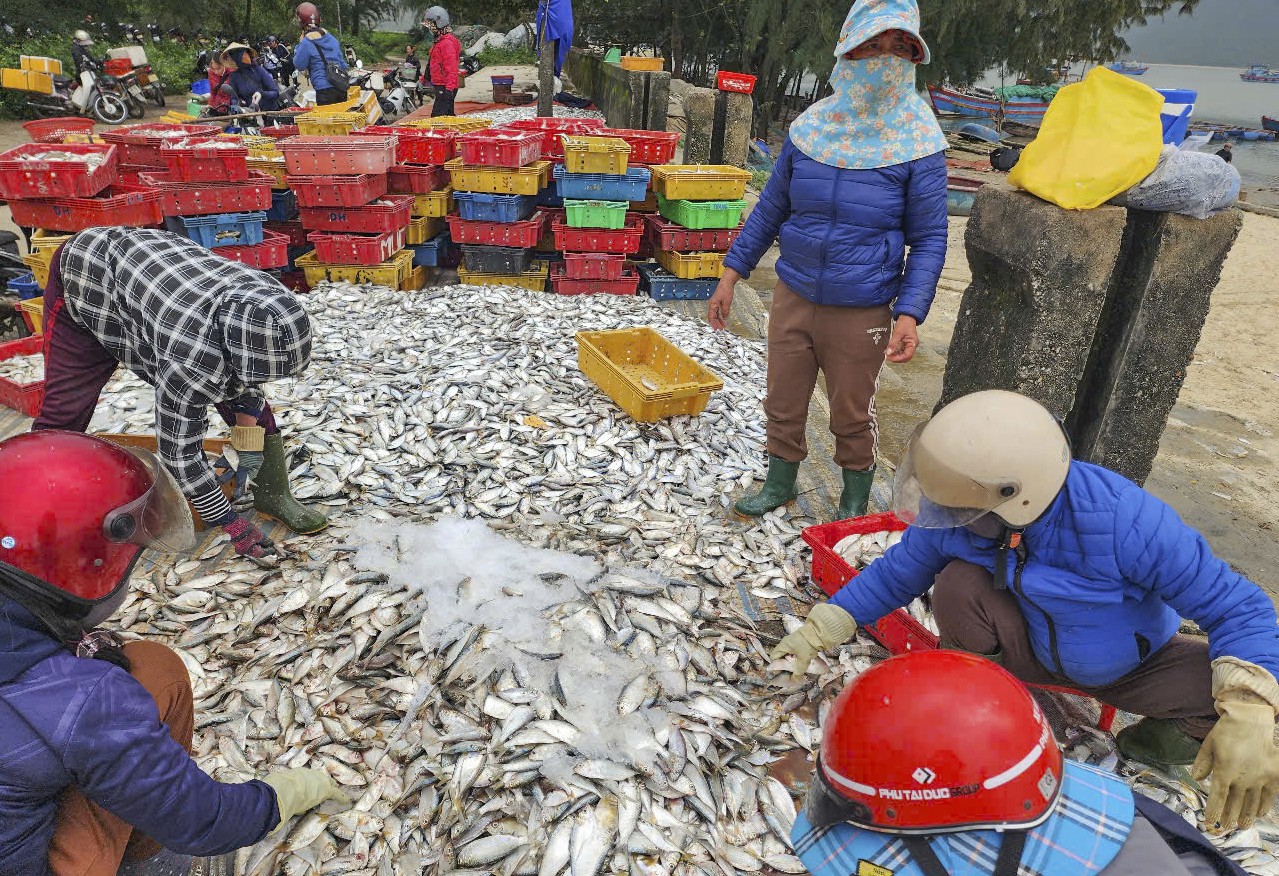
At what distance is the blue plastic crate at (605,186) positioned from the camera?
7.10 m

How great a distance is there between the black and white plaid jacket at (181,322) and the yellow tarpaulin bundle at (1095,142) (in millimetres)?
3403

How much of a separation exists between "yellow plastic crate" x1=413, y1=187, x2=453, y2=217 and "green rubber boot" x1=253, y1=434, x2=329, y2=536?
15.1 feet

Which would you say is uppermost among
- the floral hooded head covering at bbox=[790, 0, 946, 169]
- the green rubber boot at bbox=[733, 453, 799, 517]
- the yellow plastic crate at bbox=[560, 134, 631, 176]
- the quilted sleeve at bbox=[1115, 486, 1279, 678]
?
the floral hooded head covering at bbox=[790, 0, 946, 169]

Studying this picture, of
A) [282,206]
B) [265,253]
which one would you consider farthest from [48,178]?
[282,206]

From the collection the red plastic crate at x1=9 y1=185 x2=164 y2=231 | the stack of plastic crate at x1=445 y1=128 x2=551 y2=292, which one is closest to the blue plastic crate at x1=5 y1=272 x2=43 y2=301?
the red plastic crate at x1=9 y1=185 x2=164 y2=231

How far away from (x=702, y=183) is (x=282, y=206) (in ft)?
Answer: 13.1

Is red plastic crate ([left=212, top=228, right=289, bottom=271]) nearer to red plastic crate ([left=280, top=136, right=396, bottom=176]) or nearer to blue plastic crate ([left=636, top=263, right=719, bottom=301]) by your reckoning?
red plastic crate ([left=280, top=136, right=396, bottom=176])

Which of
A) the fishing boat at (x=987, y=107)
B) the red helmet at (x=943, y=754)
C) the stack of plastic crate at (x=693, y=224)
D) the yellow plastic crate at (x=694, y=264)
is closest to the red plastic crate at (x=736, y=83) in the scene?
the stack of plastic crate at (x=693, y=224)

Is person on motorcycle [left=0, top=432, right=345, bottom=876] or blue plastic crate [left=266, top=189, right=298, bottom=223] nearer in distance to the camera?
person on motorcycle [left=0, top=432, right=345, bottom=876]

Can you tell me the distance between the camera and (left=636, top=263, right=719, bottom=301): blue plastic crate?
7582mm

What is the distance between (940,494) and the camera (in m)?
1.94

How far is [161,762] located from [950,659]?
166 centimetres

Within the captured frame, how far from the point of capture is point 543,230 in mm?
7820

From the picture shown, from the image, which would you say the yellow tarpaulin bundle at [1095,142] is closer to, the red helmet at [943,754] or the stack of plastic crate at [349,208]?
the red helmet at [943,754]
